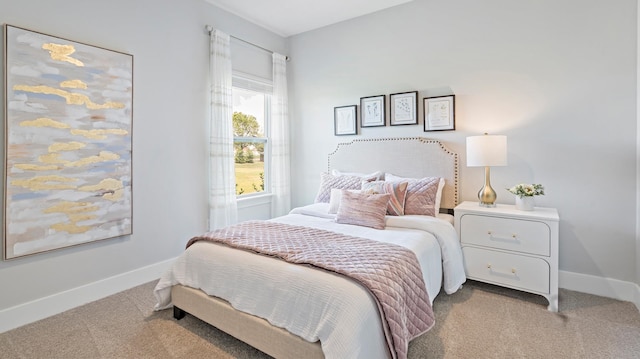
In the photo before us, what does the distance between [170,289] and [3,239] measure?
1.13m

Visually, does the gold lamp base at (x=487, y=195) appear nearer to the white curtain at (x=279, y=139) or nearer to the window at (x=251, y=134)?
the white curtain at (x=279, y=139)

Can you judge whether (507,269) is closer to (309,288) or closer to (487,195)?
(487,195)

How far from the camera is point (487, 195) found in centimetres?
281

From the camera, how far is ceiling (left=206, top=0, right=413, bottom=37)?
3.42m

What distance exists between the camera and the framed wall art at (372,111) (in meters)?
3.63

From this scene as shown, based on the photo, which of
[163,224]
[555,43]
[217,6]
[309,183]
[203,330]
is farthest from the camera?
[309,183]

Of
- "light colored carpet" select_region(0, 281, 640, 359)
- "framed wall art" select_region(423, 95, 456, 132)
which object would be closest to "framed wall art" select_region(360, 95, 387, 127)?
"framed wall art" select_region(423, 95, 456, 132)

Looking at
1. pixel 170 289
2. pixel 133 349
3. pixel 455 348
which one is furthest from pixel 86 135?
pixel 455 348

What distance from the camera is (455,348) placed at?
1.89 meters

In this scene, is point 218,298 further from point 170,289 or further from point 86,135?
point 86,135

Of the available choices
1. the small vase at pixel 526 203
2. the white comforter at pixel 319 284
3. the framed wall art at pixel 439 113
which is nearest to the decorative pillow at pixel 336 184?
the white comforter at pixel 319 284

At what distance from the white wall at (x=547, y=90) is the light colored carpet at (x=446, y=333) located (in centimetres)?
62

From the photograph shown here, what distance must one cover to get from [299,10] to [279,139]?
155 cm

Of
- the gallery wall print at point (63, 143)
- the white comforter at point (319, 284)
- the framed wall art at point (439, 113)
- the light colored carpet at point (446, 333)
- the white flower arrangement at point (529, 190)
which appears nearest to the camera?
the white comforter at point (319, 284)
